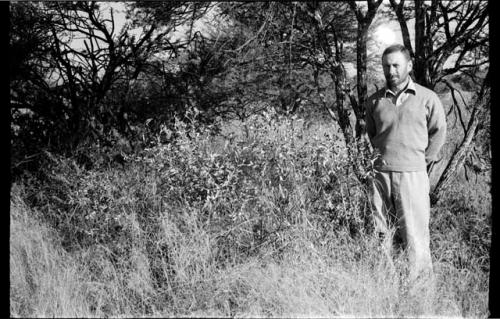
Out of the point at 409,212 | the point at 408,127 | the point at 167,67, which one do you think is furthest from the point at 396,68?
the point at 167,67

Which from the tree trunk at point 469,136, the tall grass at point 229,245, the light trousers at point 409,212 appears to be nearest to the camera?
the tall grass at point 229,245

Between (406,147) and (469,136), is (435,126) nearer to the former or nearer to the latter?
(406,147)

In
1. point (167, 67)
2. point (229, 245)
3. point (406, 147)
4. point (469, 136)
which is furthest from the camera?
point (167, 67)

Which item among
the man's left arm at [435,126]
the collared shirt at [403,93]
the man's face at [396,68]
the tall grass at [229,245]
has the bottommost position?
the tall grass at [229,245]

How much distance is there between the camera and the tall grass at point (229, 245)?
3.41m

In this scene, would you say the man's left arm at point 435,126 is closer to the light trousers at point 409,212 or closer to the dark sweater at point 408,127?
the dark sweater at point 408,127

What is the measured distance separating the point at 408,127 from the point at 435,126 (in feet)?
0.72

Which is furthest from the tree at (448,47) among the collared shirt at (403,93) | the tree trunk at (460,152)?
the collared shirt at (403,93)

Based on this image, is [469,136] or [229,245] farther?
[469,136]

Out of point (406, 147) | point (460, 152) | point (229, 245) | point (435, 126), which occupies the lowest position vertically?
point (229, 245)

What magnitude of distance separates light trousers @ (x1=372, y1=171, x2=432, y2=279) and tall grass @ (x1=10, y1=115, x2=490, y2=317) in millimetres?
126

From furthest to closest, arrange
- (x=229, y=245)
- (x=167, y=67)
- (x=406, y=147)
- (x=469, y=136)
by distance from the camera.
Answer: (x=167, y=67)
(x=469, y=136)
(x=229, y=245)
(x=406, y=147)

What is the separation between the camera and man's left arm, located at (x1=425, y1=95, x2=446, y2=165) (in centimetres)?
389

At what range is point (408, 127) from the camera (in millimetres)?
3861
